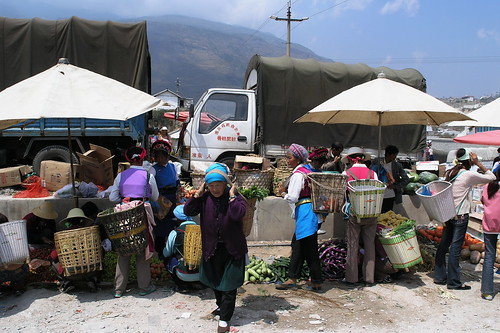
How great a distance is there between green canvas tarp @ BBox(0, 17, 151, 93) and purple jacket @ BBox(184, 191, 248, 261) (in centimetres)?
698

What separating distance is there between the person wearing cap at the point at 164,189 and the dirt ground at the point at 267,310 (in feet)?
2.18

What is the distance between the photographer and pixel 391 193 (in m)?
6.80

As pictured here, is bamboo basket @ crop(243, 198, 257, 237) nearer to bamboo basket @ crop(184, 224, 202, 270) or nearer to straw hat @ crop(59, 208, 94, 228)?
bamboo basket @ crop(184, 224, 202, 270)

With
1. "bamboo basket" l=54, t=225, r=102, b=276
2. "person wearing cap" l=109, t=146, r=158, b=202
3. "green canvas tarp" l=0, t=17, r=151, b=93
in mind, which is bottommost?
"bamboo basket" l=54, t=225, r=102, b=276

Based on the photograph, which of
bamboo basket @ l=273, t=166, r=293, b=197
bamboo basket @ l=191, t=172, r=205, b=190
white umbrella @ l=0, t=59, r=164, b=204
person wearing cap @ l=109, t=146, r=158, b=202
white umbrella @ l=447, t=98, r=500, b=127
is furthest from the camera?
bamboo basket @ l=273, t=166, r=293, b=197

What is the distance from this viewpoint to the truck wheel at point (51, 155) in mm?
9422

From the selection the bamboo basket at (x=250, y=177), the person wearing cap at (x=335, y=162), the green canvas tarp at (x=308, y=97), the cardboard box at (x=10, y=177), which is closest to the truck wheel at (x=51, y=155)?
the cardboard box at (x=10, y=177)

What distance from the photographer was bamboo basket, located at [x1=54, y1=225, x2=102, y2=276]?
472 cm

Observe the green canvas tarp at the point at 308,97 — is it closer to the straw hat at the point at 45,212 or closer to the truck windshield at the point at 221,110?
the truck windshield at the point at 221,110

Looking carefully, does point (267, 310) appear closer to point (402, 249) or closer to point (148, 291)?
point (148, 291)

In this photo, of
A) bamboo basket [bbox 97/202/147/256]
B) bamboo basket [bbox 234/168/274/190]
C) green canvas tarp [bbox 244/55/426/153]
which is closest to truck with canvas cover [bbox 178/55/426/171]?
green canvas tarp [bbox 244/55/426/153]

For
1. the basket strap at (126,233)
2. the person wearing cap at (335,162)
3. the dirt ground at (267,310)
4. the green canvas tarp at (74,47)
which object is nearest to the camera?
the dirt ground at (267,310)

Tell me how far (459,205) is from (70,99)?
487 cm

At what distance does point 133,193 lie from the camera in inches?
195
